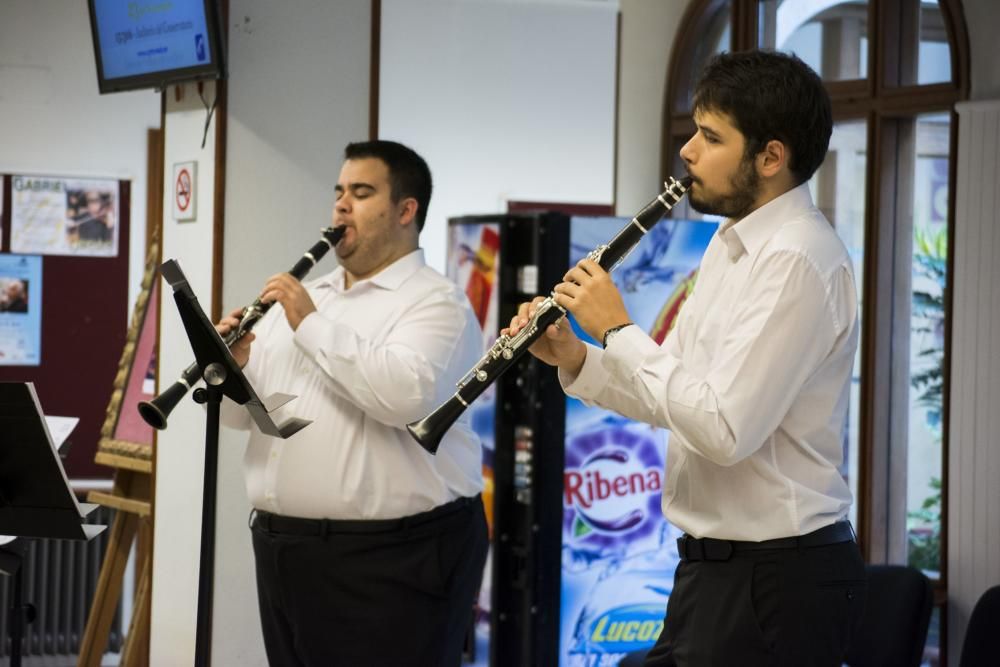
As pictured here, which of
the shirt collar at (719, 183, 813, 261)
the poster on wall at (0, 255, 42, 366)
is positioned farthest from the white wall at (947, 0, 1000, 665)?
the poster on wall at (0, 255, 42, 366)

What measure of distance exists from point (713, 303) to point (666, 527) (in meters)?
2.23

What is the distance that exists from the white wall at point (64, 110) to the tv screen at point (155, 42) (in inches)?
80.5

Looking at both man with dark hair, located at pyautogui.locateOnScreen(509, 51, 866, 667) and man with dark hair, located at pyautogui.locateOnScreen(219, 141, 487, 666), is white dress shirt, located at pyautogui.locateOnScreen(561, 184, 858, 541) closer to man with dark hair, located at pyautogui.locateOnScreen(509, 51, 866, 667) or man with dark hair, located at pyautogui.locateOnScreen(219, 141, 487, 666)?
man with dark hair, located at pyautogui.locateOnScreen(509, 51, 866, 667)

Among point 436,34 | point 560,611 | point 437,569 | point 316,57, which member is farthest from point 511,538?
point 436,34

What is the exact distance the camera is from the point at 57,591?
601 cm

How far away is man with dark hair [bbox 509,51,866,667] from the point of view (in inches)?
81.3

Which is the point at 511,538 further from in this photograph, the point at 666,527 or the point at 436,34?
the point at 436,34

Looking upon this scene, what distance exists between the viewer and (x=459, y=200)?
19.4 ft

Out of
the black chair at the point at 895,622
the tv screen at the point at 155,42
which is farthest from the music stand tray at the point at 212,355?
the black chair at the point at 895,622

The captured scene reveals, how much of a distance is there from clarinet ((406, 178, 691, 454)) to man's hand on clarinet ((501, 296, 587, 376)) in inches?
0.6

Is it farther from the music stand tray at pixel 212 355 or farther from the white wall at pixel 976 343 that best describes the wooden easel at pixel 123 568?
the white wall at pixel 976 343

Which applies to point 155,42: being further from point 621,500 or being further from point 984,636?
point 984,636

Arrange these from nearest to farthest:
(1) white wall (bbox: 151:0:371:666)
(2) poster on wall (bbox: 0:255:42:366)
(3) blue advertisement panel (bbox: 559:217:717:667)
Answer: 1. (1) white wall (bbox: 151:0:371:666)
2. (3) blue advertisement panel (bbox: 559:217:717:667)
3. (2) poster on wall (bbox: 0:255:42:366)

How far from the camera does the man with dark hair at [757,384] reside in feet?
6.77
